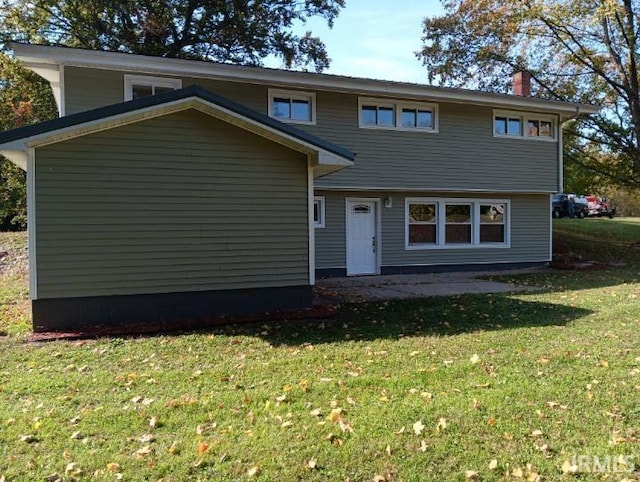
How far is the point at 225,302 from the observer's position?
9016 mm

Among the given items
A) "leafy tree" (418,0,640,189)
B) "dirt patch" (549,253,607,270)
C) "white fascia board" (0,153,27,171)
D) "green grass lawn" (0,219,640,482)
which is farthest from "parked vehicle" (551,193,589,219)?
"white fascia board" (0,153,27,171)

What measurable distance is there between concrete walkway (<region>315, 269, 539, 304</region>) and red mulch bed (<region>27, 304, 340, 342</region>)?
1.25 metres

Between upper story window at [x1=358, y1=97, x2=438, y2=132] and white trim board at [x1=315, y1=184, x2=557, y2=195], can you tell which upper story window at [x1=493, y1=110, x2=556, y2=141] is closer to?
white trim board at [x1=315, y1=184, x2=557, y2=195]

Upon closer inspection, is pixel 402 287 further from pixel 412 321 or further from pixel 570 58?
pixel 570 58

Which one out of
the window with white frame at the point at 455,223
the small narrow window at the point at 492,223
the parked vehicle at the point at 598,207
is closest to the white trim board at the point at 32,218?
the window with white frame at the point at 455,223

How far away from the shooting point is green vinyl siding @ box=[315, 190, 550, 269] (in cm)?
1449

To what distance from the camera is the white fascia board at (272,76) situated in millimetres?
11086

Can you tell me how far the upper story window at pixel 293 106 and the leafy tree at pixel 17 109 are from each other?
45.7 ft

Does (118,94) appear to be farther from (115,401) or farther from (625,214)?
(625,214)

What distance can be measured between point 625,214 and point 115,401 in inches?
2004

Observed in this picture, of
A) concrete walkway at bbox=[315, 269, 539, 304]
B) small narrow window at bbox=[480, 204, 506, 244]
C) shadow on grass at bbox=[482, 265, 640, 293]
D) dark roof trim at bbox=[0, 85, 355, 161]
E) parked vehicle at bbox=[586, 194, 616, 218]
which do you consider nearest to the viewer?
dark roof trim at bbox=[0, 85, 355, 161]

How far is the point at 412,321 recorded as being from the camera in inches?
329

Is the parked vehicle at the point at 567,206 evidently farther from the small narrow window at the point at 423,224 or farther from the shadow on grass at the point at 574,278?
Answer: the small narrow window at the point at 423,224

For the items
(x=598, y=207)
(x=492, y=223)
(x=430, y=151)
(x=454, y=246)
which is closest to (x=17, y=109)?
(x=430, y=151)
